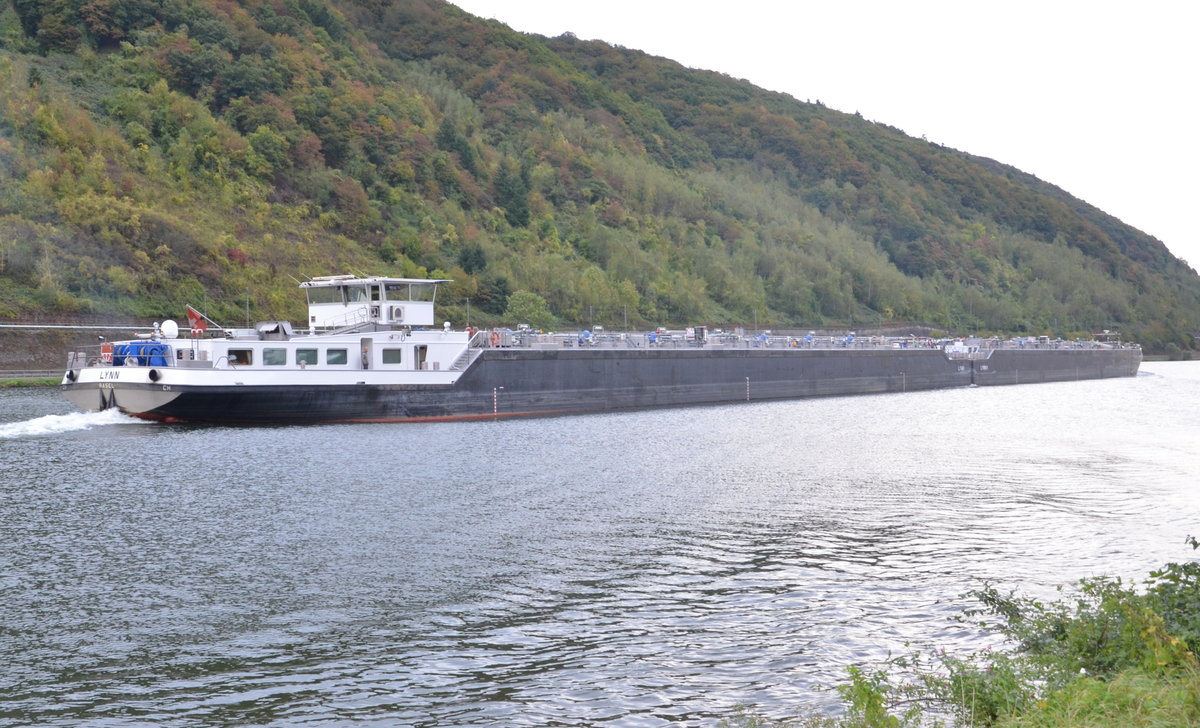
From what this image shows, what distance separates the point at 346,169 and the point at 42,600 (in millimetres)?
82660

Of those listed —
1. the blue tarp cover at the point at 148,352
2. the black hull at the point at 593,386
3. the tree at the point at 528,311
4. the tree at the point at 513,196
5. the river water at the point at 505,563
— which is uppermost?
the tree at the point at 513,196

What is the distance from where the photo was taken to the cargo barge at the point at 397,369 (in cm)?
3728

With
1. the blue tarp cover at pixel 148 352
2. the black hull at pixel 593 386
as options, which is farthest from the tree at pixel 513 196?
the blue tarp cover at pixel 148 352

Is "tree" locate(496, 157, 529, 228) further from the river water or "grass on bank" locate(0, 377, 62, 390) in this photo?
the river water

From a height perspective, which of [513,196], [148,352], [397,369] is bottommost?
[397,369]

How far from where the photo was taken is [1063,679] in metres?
10.0

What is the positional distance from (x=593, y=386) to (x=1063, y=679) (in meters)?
40.1

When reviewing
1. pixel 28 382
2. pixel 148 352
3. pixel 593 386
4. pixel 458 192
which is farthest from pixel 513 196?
pixel 148 352

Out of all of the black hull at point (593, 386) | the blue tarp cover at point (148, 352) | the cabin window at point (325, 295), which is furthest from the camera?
the cabin window at point (325, 295)

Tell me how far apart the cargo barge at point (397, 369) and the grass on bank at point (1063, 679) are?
30.6 metres

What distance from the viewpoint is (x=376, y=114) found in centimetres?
10050

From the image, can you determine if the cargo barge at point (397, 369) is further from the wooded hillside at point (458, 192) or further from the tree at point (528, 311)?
the wooded hillside at point (458, 192)

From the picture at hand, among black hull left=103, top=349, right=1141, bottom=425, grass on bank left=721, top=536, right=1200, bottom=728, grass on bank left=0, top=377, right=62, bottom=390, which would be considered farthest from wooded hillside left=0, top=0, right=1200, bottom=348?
grass on bank left=721, top=536, right=1200, bottom=728

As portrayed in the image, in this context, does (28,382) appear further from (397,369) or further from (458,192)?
(458,192)
